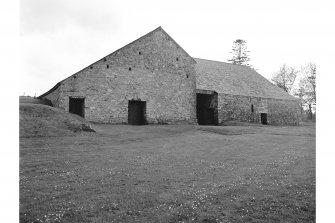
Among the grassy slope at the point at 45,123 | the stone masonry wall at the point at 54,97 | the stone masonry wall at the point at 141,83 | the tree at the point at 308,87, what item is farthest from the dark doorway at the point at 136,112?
the tree at the point at 308,87

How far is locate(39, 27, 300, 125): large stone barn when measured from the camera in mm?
23547

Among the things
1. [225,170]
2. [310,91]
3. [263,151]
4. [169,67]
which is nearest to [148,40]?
[169,67]

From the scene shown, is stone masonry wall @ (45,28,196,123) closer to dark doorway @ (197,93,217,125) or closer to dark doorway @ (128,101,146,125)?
dark doorway @ (128,101,146,125)

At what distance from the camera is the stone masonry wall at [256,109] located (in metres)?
30.6

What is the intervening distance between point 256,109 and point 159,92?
43.9 feet

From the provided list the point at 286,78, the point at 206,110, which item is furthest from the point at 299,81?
the point at 206,110

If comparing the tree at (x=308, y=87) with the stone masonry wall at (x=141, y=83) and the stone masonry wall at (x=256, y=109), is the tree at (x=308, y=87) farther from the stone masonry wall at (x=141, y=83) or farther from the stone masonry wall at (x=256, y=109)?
the stone masonry wall at (x=141, y=83)

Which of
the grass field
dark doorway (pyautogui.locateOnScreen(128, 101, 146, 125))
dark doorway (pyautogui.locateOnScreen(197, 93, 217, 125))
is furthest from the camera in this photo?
dark doorway (pyautogui.locateOnScreen(197, 93, 217, 125))

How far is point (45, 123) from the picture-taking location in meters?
16.8

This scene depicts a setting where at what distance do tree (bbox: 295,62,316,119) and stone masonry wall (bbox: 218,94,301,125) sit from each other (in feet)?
67.5

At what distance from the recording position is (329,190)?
5629 mm

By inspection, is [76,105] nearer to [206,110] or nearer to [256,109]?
[206,110]

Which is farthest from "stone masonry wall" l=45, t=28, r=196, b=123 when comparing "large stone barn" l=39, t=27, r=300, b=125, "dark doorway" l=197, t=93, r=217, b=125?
"dark doorway" l=197, t=93, r=217, b=125

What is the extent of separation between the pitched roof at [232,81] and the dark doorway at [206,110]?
1.47 m
